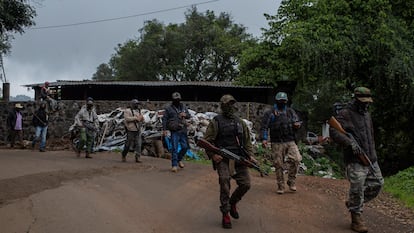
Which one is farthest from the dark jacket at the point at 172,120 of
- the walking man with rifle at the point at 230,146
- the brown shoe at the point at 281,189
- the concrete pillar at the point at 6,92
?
the concrete pillar at the point at 6,92

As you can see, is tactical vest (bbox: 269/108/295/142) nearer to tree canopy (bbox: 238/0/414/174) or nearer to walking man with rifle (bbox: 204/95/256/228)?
walking man with rifle (bbox: 204/95/256/228)

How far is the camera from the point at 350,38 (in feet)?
67.5

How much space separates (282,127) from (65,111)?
14.4m

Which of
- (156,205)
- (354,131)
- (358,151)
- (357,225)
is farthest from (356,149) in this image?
(156,205)

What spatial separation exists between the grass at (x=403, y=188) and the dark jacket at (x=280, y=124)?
268cm

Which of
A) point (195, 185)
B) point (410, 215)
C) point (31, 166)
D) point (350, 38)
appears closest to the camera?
point (410, 215)

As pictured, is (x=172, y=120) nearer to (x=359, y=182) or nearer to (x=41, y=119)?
(x=359, y=182)

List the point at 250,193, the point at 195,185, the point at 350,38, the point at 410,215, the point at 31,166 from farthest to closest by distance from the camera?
the point at 350,38 → the point at 31,166 → the point at 195,185 → the point at 250,193 → the point at 410,215

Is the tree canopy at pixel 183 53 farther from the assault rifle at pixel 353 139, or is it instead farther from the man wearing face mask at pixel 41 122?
the assault rifle at pixel 353 139

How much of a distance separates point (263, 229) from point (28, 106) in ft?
56.8

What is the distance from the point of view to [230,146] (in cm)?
661

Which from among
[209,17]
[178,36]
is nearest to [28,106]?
[178,36]

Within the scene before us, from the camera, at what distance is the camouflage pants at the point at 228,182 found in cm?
634

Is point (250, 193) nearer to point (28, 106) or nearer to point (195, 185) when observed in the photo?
point (195, 185)
